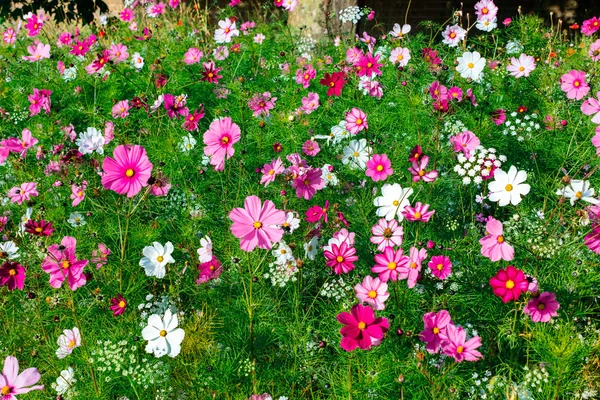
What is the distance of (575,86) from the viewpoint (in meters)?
2.63

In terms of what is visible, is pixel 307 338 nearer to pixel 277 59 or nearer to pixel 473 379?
pixel 473 379

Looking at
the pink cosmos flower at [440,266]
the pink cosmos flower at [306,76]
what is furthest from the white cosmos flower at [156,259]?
the pink cosmos flower at [306,76]

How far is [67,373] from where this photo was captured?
165 cm

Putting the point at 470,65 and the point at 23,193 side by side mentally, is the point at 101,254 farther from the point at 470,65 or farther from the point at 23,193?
the point at 470,65

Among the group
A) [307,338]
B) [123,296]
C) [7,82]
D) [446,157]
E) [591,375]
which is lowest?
[591,375]

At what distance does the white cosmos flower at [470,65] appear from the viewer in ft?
8.55

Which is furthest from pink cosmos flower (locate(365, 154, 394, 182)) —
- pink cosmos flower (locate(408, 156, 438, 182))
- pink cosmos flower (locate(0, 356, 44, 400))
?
pink cosmos flower (locate(0, 356, 44, 400))

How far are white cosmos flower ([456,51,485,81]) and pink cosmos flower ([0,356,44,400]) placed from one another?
2211 mm

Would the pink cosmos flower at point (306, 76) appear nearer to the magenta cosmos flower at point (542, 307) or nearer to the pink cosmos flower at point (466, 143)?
the pink cosmos flower at point (466, 143)

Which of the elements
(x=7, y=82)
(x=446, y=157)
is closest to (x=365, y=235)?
(x=446, y=157)

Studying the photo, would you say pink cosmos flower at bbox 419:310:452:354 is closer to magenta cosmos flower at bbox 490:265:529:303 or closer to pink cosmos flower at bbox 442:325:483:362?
pink cosmos flower at bbox 442:325:483:362

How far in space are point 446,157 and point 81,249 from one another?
1700 millimetres

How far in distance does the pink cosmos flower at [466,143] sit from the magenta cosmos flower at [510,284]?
73cm

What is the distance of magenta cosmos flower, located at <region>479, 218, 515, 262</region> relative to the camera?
152 centimetres
